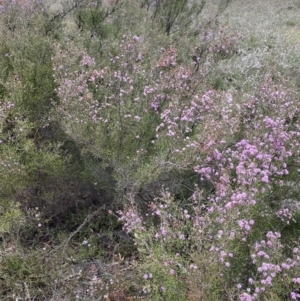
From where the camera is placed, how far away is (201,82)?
3.94 m

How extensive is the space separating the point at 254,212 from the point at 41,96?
8.07ft

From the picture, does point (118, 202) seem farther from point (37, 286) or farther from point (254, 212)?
point (254, 212)

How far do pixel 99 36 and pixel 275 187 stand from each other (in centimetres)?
356

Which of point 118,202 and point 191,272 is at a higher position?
point 191,272

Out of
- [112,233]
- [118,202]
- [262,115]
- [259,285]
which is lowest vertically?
[112,233]

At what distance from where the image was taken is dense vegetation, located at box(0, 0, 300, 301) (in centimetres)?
249

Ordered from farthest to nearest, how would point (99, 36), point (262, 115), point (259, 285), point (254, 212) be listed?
point (99, 36), point (262, 115), point (254, 212), point (259, 285)

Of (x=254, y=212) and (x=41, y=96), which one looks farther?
(x=41, y=96)

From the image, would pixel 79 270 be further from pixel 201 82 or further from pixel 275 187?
pixel 201 82

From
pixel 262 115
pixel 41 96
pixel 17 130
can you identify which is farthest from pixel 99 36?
pixel 262 115

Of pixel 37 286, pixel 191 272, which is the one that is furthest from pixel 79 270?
pixel 191 272

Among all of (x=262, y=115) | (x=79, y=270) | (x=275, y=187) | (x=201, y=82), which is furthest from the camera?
(x=201, y=82)

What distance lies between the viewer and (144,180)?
3.40 m

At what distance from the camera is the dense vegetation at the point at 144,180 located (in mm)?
2492
